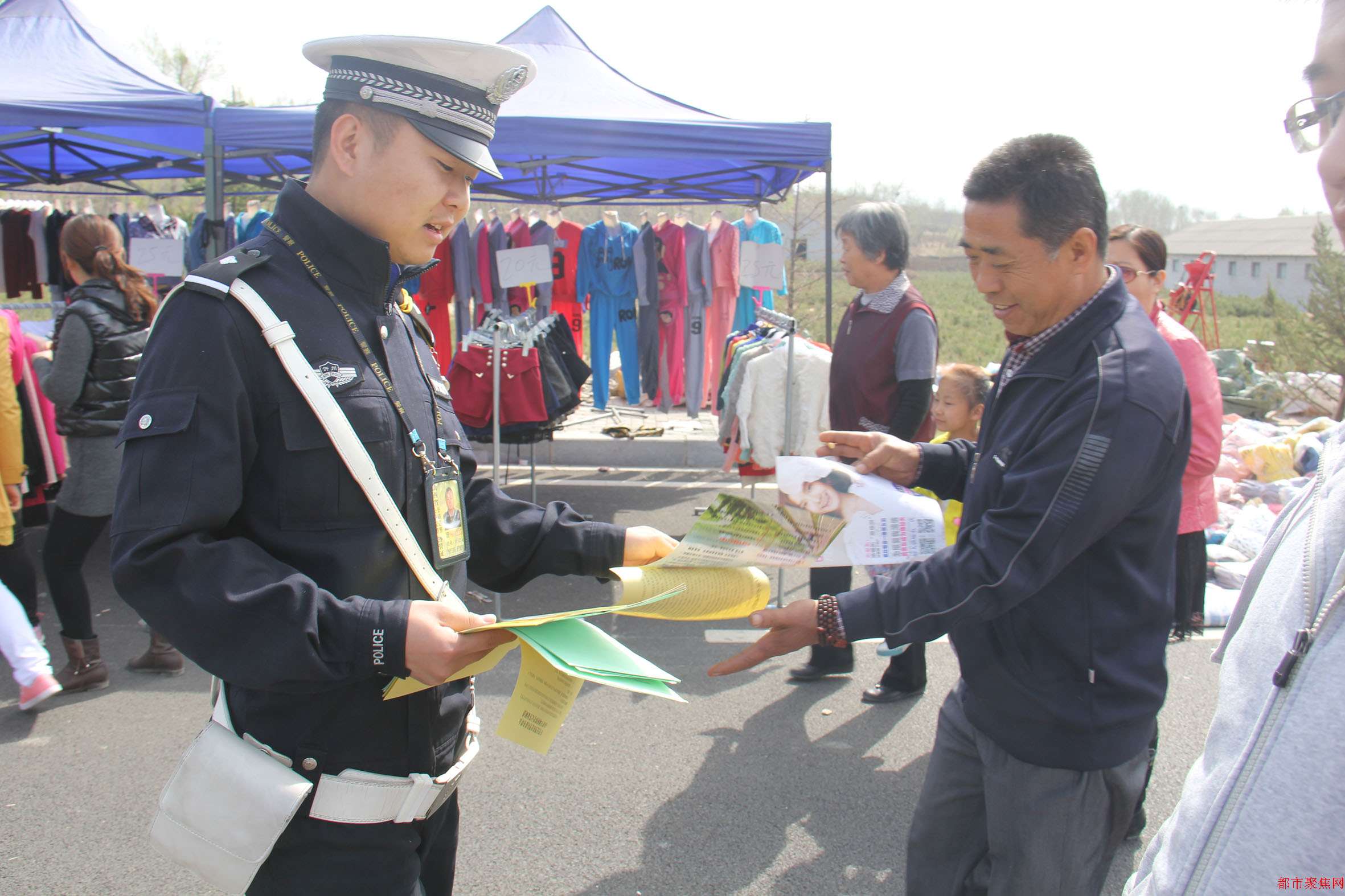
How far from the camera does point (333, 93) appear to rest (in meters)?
1.53

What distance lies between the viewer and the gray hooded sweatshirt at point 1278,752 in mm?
715

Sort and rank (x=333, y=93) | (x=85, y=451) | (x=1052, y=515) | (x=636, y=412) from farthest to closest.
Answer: (x=636, y=412) < (x=85, y=451) < (x=1052, y=515) < (x=333, y=93)

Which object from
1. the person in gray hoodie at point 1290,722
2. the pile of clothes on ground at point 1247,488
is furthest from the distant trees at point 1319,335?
the person in gray hoodie at point 1290,722

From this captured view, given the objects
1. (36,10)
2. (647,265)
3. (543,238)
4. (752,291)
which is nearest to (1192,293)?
(752,291)

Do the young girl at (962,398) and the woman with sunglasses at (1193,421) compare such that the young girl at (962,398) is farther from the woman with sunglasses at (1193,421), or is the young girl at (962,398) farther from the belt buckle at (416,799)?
the belt buckle at (416,799)

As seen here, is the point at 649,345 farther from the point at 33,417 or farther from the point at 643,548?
the point at 643,548

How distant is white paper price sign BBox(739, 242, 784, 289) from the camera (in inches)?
242

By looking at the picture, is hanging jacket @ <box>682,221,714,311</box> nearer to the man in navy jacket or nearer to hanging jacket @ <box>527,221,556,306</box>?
hanging jacket @ <box>527,221,556,306</box>

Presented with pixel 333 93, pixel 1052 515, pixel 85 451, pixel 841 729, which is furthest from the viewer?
pixel 85 451

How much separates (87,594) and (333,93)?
3801mm

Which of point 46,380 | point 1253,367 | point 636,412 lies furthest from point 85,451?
point 1253,367

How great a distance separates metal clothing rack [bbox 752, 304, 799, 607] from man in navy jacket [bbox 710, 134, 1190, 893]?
3049 millimetres

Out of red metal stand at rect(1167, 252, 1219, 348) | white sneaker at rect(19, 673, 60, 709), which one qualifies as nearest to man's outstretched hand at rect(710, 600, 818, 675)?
white sneaker at rect(19, 673, 60, 709)

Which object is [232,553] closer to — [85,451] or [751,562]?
[751,562]
